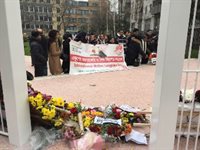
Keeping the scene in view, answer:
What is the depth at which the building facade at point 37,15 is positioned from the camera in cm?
2447

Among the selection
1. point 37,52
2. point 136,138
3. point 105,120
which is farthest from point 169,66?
point 37,52

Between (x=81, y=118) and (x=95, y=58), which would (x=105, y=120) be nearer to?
(x=81, y=118)

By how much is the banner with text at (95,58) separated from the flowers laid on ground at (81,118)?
370cm

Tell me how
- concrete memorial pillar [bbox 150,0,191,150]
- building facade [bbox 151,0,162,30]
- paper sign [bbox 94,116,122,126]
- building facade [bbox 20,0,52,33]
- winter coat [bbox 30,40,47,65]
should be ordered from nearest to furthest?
concrete memorial pillar [bbox 150,0,191,150] → paper sign [bbox 94,116,122,126] → winter coat [bbox 30,40,47,65] → building facade [bbox 20,0,52,33] → building facade [bbox 151,0,162,30]

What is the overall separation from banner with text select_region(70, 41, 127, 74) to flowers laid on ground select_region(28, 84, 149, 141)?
370 cm

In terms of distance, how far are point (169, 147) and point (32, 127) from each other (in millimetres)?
1823

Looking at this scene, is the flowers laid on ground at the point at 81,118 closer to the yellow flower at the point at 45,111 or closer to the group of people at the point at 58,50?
the yellow flower at the point at 45,111

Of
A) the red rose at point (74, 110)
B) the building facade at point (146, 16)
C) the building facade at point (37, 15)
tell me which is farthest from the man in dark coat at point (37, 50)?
the building facade at point (146, 16)

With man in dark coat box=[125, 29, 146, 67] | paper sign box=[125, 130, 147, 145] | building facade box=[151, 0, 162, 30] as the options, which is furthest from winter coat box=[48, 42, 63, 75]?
building facade box=[151, 0, 162, 30]

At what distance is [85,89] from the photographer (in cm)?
510

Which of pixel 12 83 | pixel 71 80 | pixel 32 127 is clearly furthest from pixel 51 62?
pixel 12 83

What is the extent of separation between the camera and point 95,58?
7363 mm

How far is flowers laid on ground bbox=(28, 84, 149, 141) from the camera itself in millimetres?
2764

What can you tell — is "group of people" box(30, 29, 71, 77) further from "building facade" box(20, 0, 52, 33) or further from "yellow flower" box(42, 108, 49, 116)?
"building facade" box(20, 0, 52, 33)
